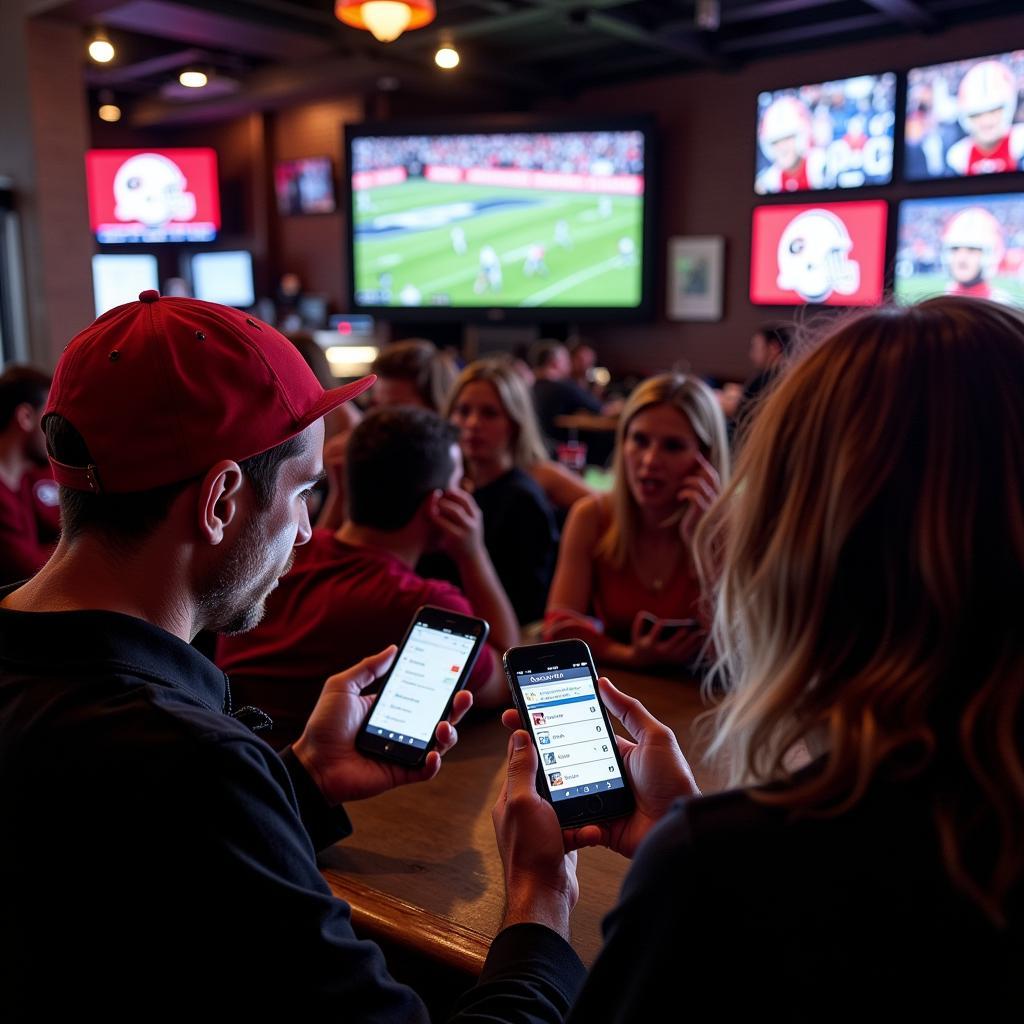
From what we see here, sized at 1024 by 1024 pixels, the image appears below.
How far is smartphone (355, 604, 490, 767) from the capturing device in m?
1.38

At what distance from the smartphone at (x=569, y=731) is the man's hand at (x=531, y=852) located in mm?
37

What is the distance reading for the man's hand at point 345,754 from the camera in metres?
1.33

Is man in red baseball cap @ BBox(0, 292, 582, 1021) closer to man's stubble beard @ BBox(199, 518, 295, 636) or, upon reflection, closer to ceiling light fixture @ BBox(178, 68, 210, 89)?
man's stubble beard @ BBox(199, 518, 295, 636)

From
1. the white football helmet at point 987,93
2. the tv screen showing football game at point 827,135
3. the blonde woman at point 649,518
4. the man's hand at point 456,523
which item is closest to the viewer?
the man's hand at point 456,523

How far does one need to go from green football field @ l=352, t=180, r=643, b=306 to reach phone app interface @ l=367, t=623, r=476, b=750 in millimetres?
7399

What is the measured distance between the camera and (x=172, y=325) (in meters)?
0.97

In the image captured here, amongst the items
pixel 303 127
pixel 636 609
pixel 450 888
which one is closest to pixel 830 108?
pixel 303 127

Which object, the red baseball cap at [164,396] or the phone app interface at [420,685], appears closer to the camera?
the red baseball cap at [164,396]

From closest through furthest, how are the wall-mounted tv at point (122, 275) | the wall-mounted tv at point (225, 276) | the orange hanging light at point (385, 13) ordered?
the orange hanging light at point (385, 13) → the wall-mounted tv at point (225, 276) → the wall-mounted tv at point (122, 275)

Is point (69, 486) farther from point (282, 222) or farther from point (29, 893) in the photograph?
point (282, 222)

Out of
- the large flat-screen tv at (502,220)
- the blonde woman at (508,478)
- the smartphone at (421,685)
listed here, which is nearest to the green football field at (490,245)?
the large flat-screen tv at (502,220)

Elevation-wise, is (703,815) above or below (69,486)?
below

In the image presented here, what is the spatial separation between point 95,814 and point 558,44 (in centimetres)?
845

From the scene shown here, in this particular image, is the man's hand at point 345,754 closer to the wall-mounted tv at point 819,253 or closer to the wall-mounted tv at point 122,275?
the wall-mounted tv at point 819,253
